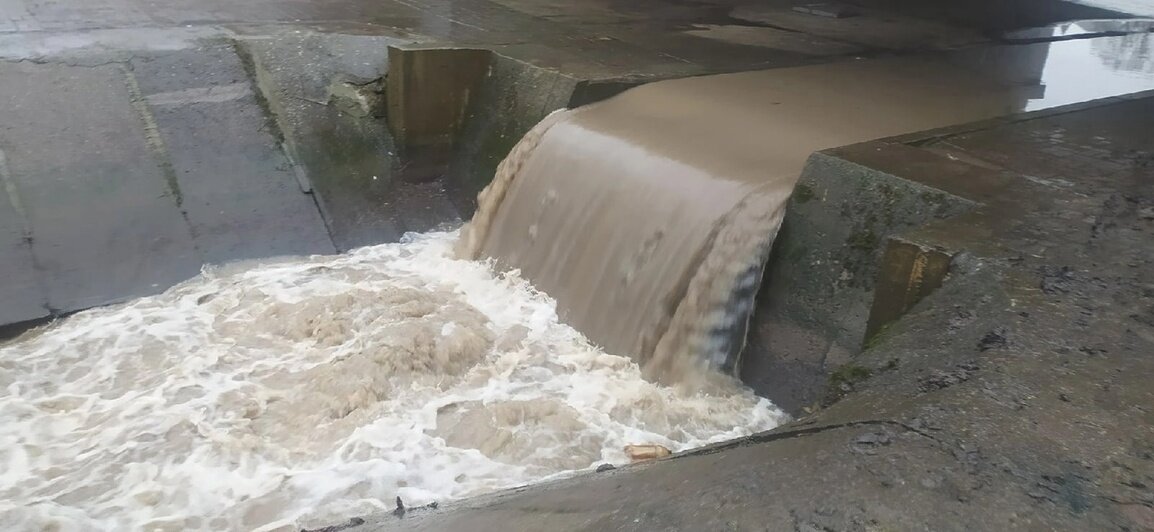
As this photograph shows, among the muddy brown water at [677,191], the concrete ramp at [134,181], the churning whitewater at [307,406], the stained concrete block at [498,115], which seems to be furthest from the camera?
the stained concrete block at [498,115]

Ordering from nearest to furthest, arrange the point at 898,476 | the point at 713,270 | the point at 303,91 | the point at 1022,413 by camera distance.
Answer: the point at 898,476 < the point at 1022,413 < the point at 713,270 < the point at 303,91

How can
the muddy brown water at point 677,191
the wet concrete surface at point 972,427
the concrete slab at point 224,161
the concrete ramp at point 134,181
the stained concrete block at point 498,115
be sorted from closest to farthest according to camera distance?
the wet concrete surface at point 972,427, the muddy brown water at point 677,191, the concrete ramp at point 134,181, the concrete slab at point 224,161, the stained concrete block at point 498,115

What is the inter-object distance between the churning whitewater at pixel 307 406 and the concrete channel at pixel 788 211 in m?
0.56

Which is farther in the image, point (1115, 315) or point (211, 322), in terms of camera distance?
point (211, 322)

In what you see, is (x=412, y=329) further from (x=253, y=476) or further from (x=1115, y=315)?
(x=1115, y=315)

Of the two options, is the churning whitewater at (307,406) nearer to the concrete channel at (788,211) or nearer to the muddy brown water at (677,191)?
the muddy brown water at (677,191)

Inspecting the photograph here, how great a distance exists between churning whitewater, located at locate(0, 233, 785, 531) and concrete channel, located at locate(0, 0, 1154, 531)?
56 centimetres

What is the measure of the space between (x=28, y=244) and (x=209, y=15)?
8.39ft

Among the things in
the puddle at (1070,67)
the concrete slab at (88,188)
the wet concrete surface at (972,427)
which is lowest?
the concrete slab at (88,188)

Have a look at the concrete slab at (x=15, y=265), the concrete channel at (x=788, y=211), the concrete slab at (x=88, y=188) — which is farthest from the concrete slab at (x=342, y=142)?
the concrete slab at (x=15, y=265)

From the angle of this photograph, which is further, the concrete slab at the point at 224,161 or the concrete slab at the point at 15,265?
the concrete slab at the point at 224,161

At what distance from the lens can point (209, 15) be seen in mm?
6754

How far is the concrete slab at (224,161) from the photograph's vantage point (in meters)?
5.54

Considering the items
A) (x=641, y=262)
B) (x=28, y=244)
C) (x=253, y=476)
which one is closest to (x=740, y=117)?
(x=641, y=262)
